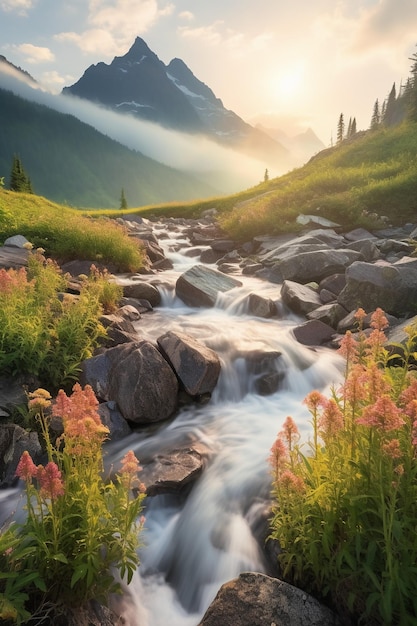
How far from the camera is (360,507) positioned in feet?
10.7

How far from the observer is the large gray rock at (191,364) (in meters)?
7.91

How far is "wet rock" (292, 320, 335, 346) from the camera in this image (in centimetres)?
1045

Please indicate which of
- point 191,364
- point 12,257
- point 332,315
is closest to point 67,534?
point 191,364

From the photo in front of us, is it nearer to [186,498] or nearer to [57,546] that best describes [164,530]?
[186,498]

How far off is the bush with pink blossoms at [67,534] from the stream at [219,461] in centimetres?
110

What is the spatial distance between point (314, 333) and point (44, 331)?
6856 mm

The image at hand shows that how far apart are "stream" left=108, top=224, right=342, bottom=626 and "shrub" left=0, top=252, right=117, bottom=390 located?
189 cm

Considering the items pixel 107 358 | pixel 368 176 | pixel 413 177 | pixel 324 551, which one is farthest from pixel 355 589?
pixel 368 176

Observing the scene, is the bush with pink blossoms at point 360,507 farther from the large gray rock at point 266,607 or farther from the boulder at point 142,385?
the boulder at point 142,385

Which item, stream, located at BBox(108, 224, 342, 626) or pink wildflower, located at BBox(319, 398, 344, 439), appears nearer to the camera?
pink wildflower, located at BBox(319, 398, 344, 439)

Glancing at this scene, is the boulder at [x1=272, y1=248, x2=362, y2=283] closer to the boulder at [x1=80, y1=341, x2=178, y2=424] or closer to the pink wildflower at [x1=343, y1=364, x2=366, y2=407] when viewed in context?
the boulder at [x1=80, y1=341, x2=178, y2=424]

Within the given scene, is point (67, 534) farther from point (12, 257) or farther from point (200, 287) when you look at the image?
point (200, 287)

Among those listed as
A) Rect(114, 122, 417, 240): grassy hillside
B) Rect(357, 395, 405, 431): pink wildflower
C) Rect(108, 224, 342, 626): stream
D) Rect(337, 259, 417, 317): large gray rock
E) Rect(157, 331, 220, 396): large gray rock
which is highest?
Rect(114, 122, 417, 240): grassy hillside

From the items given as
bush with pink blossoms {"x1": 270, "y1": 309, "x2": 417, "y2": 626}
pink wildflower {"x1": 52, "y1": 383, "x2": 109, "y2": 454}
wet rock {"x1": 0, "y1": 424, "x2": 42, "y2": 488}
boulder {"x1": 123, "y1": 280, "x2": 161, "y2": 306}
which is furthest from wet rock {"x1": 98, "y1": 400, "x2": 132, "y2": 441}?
boulder {"x1": 123, "y1": 280, "x2": 161, "y2": 306}
